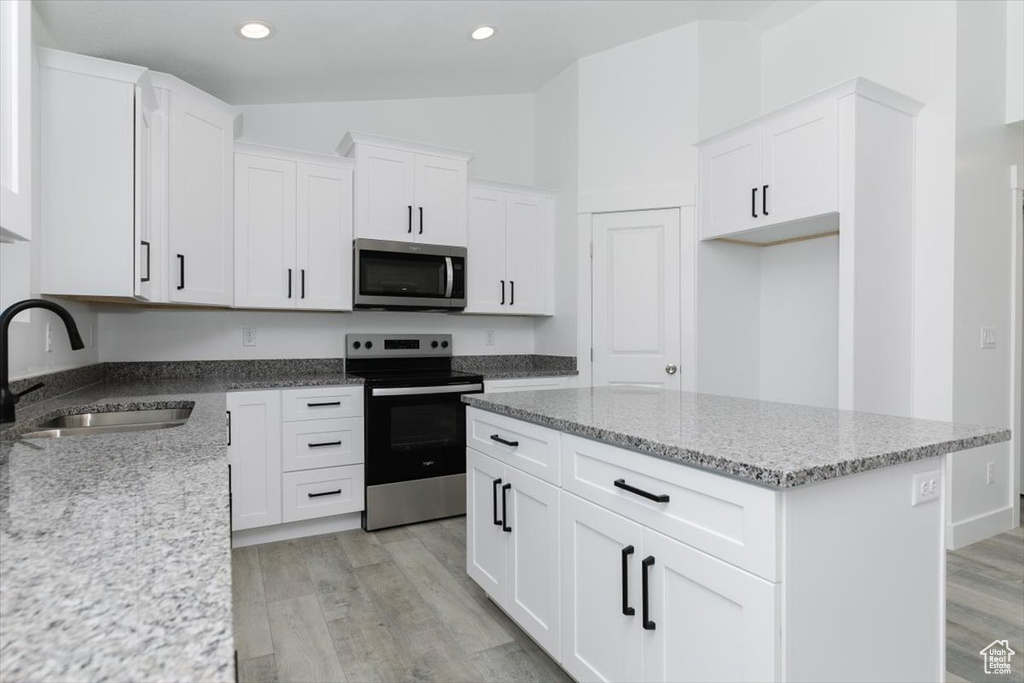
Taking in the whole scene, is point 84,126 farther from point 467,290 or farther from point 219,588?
point 219,588

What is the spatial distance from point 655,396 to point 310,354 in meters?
2.37

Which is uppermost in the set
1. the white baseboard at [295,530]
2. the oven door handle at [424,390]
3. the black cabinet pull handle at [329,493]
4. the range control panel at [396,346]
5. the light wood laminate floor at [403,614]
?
the range control panel at [396,346]

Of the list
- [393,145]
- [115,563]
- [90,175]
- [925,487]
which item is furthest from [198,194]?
[925,487]

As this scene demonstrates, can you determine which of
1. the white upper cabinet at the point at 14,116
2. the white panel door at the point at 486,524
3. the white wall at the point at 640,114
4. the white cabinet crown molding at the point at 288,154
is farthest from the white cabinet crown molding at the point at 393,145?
the white upper cabinet at the point at 14,116

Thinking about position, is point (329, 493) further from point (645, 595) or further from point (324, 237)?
point (645, 595)

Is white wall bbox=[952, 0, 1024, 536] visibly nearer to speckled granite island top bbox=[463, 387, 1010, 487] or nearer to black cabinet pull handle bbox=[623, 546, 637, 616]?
speckled granite island top bbox=[463, 387, 1010, 487]

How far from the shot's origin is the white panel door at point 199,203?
2.74 m

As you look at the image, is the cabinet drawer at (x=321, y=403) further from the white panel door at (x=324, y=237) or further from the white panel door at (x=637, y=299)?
the white panel door at (x=637, y=299)

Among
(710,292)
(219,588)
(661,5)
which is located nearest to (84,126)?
(219,588)

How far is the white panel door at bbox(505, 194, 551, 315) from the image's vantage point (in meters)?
4.05

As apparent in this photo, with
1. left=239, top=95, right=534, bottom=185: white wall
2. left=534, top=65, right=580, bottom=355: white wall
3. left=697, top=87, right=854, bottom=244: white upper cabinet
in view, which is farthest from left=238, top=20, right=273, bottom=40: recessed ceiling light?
left=697, top=87, right=854, bottom=244: white upper cabinet

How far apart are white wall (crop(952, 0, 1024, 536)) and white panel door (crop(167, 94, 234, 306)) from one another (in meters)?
3.84

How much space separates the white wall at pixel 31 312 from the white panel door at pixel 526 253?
2.55 meters

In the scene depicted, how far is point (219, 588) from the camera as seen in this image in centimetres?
55
